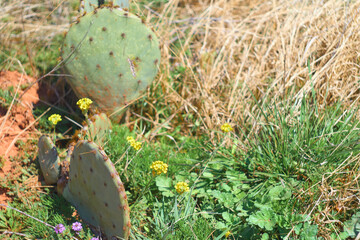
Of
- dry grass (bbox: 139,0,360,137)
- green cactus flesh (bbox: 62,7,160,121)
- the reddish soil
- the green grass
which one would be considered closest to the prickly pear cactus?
green cactus flesh (bbox: 62,7,160,121)

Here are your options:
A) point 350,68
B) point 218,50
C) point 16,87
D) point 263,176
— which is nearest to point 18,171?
point 16,87

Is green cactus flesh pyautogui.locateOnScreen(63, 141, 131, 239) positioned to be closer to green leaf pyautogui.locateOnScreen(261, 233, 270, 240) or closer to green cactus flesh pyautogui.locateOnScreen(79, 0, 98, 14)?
green leaf pyautogui.locateOnScreen(261, 233, 270, 240)

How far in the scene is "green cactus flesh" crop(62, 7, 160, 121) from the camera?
9.44 feet

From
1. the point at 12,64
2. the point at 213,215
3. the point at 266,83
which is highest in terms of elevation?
the point at 12,64

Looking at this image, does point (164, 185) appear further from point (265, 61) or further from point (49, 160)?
point (265, 61)

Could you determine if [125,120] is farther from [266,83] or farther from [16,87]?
[266,83]

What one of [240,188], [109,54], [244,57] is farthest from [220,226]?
[244,57]

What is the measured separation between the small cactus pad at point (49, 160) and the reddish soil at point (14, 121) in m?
0.28

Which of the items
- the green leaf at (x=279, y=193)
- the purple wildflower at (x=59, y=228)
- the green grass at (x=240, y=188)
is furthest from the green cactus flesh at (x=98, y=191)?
the green leaf at (x=279, y=193)

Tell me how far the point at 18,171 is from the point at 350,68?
2466 millimetres

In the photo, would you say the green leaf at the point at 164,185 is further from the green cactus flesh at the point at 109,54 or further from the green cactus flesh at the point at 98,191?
the green cactus flesh at the point at 109,54

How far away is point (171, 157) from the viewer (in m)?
2.89

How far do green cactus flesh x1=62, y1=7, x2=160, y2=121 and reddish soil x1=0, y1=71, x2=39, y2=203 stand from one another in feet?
1.61

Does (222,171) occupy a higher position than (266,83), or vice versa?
(266,83)
